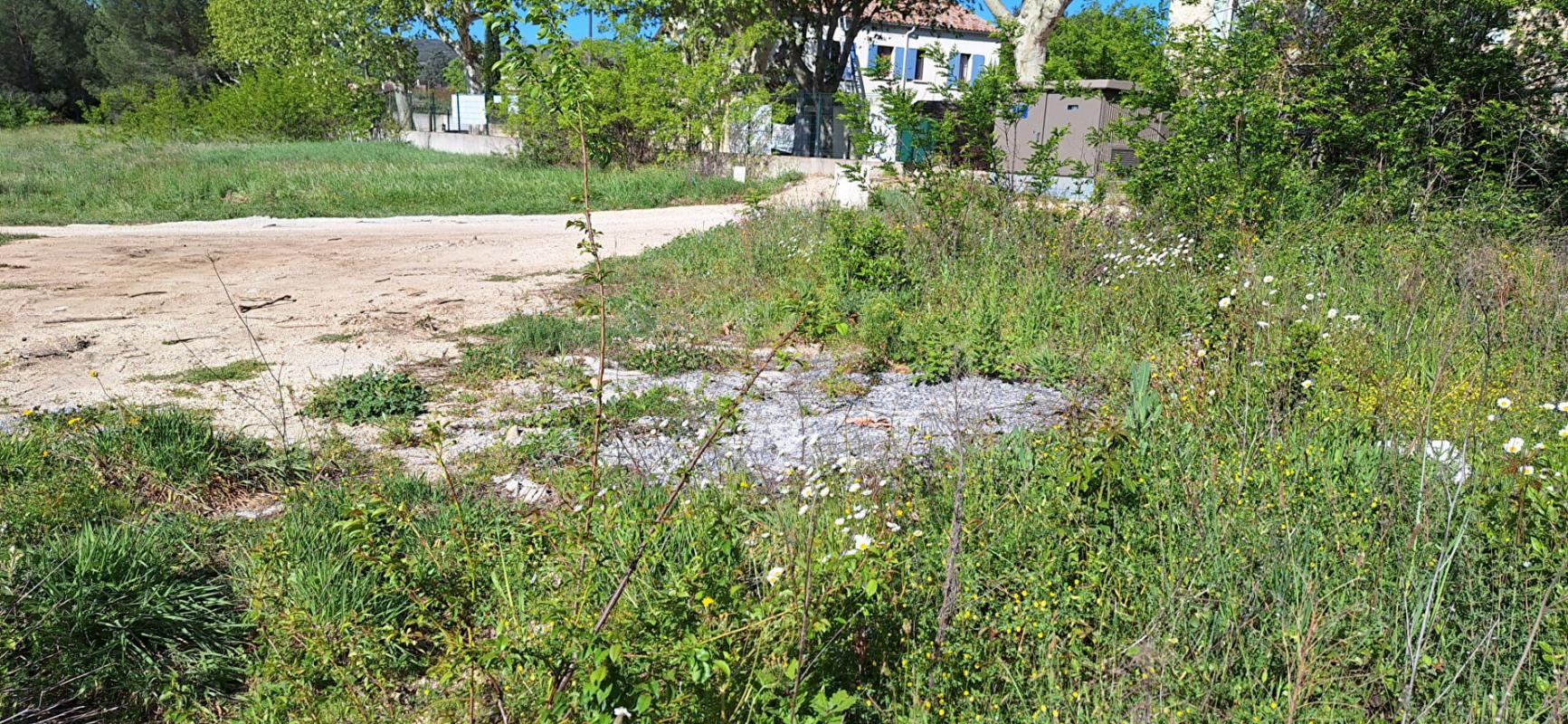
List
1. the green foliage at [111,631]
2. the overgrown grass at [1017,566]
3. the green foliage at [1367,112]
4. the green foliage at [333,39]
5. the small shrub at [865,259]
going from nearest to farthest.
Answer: the overgrown grass at [1017,566]
the green foliage at [111,631]
the small shrub at [865,259]
the green foliage at [1367,112]
the green foliage at [333,39]

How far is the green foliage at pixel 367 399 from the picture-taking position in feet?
17.2

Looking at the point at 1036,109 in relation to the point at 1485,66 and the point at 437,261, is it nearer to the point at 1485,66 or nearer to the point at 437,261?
the point at 1485,66

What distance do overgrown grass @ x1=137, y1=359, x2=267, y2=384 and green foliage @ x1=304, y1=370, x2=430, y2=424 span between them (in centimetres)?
70

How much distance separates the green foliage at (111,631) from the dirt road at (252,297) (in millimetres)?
1304

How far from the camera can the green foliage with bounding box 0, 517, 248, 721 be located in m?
2.75

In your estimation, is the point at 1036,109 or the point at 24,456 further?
the point at 1036,109

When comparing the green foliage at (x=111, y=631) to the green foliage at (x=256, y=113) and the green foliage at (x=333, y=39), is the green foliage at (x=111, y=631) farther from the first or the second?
the green foliage at (x=333, y=39)

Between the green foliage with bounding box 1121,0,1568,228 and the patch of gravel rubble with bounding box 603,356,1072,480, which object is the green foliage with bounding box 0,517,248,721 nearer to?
the patch of gravel rubble with bounding box 603,356,1072,480

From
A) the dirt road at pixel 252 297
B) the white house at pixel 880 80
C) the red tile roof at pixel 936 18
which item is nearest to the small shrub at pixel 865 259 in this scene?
the white house at pixel 880 80

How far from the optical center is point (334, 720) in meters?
2.71

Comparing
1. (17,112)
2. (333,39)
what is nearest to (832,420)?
(333,39)

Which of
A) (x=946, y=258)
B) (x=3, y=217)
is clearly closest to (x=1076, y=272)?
(x=946, y=258)

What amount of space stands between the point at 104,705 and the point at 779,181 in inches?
723

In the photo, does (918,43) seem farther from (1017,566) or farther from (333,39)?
(1017,566)
